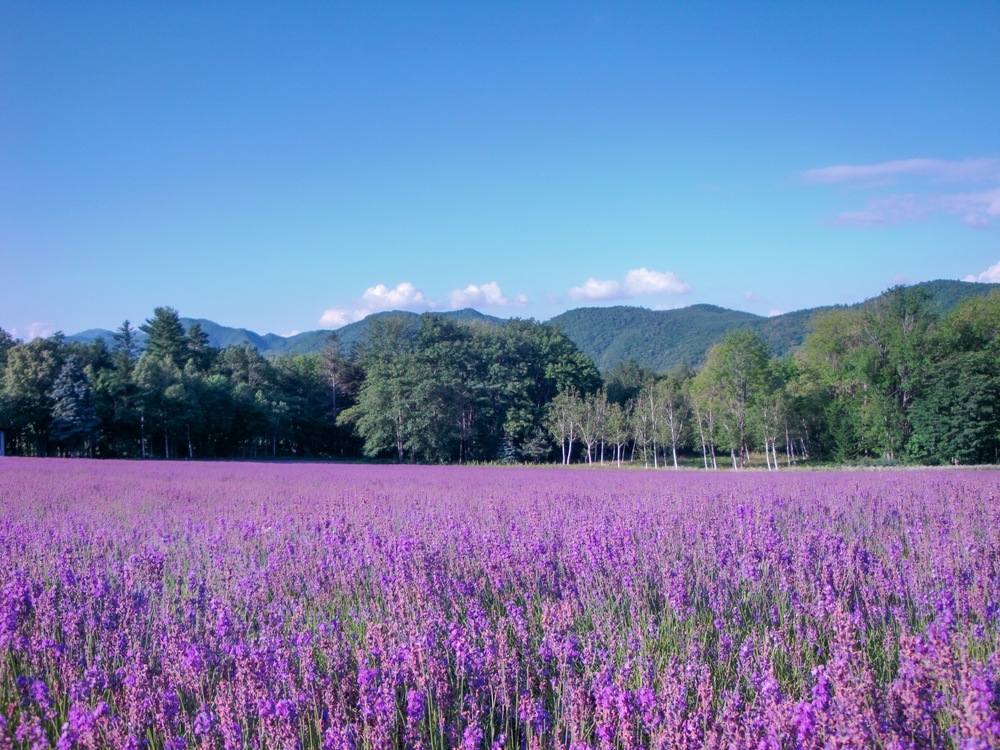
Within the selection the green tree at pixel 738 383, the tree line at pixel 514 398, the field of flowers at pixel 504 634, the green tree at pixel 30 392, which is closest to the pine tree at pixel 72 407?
the tree line at pixel 514 398

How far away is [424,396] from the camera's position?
43375mm

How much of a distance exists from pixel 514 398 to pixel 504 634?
45.8m

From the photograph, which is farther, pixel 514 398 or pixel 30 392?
pixel 514 398

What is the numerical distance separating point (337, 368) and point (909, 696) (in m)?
57.1

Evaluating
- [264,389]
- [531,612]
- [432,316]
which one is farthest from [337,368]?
[531,612]

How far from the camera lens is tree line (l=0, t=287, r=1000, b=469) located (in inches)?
1465

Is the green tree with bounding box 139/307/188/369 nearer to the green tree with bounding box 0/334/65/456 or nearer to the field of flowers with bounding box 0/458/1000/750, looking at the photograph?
the green tree with bounding box 0/334/65/456

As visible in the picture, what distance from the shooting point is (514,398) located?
48188mm

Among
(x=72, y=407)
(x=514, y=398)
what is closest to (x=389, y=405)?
(x=514, y=398)

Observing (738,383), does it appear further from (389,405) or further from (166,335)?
(166,335)

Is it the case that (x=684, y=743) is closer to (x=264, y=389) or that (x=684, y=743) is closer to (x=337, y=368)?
(x=264, y=389)

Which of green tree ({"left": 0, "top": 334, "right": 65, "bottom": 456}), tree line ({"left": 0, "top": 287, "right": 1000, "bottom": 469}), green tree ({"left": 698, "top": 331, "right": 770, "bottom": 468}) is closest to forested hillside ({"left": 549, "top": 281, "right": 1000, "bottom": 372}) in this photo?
tree line ({"left": 0, "top": 287, "right": 1000, "bottom": 469})

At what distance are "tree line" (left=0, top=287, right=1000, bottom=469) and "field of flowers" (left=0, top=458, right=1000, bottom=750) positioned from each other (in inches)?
1463

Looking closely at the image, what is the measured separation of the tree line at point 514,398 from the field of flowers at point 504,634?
3715 centimetres
